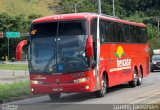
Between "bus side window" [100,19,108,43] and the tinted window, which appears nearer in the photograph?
"bus side window" [100,19,108,43]

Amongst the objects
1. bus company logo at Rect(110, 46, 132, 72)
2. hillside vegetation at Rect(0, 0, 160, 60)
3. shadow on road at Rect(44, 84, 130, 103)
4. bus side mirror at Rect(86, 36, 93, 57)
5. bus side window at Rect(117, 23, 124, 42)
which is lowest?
shadow on road at Rect(44, 84, 130, 103)

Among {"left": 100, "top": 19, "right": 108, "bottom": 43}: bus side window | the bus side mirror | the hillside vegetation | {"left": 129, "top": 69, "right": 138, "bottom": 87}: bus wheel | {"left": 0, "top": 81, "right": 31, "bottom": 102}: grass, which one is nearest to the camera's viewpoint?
the bus side mirror

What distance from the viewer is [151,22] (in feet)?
382

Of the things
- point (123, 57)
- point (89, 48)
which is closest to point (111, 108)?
point (89, 48)

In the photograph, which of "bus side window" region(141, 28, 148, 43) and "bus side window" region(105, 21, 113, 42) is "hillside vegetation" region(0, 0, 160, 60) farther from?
"bus side window" region(105, 21, 113, 42)

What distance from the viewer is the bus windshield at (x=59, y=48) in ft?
68.8

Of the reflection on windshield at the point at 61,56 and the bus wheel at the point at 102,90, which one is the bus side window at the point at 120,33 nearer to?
the bus wheel at the point at 102,90

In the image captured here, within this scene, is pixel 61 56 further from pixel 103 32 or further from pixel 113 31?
pixel 113 31

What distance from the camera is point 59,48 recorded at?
21125 millimetres

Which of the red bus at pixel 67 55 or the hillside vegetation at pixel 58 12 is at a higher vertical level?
the hillside vegetation at pixel 58 12

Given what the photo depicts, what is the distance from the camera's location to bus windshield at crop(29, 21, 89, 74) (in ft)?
68.8

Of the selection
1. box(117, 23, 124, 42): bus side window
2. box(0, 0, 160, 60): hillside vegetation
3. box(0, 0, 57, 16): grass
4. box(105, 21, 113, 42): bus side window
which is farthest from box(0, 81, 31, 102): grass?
box(0, 0, 57, 16): grass

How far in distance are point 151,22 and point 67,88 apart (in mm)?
97300

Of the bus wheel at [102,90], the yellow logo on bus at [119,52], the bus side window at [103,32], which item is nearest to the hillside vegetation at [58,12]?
the yellow logo on bus at [119,52]
